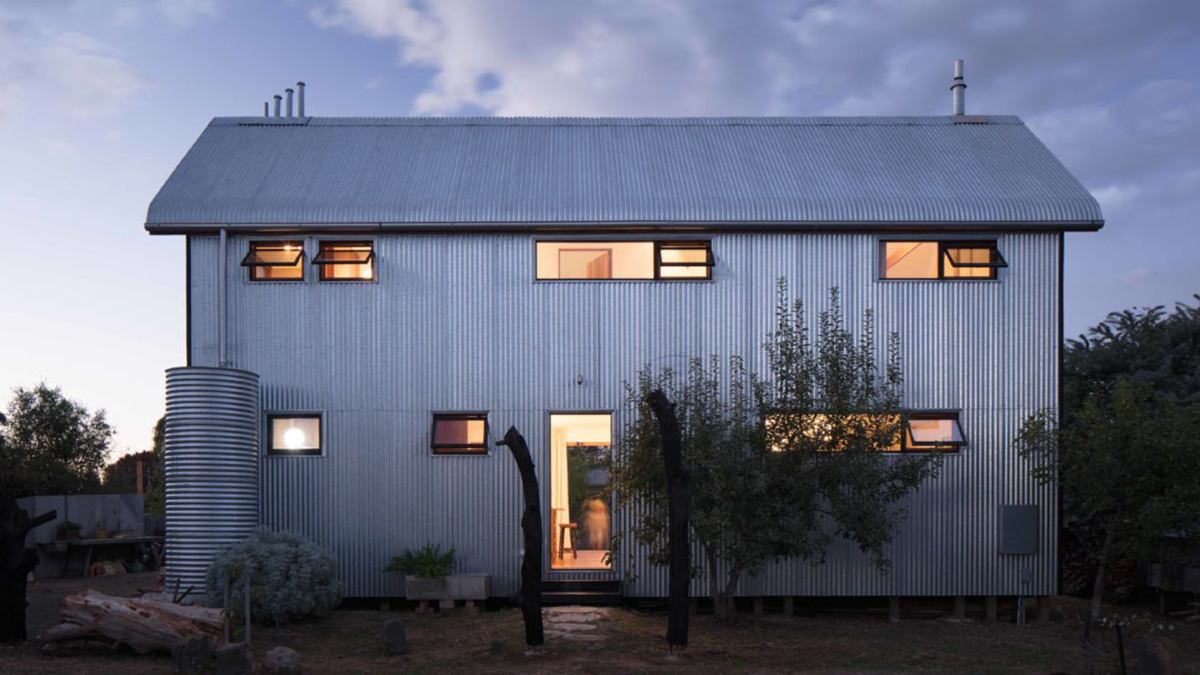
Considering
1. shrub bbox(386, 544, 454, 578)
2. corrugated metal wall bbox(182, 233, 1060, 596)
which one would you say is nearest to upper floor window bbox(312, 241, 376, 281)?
corrugated metal wall bbox(182, 233, 1060, 596)

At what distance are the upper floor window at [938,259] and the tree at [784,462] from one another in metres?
1.80

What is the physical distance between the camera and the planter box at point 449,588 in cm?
1584

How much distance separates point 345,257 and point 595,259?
3738 mm

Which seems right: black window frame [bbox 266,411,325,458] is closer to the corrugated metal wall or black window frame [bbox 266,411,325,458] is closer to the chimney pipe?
the corrugated metal wall

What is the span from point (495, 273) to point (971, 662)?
835 centimetres

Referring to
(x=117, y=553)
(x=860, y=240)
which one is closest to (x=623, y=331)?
(x=860, y=240)

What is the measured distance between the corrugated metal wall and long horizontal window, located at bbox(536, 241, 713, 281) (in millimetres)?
192

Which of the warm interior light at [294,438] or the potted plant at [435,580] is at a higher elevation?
the warm interior light at [294,438]

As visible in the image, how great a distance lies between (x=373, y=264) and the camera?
54.3 ft

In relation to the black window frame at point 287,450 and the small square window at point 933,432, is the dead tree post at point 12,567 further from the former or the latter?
the small square window at point 933,432

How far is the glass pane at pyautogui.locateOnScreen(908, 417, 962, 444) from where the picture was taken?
1641cm

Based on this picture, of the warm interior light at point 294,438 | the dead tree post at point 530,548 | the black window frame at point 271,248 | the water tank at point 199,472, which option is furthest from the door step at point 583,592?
the black window frame at point 271,248

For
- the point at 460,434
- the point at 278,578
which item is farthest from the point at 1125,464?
the point at 278,578

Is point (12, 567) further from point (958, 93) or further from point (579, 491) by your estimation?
point (958, 93)
